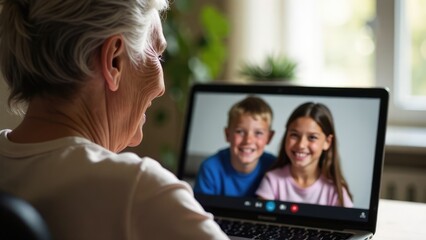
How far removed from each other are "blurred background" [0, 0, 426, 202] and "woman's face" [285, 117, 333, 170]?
1.19 meters

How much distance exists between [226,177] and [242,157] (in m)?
0.06

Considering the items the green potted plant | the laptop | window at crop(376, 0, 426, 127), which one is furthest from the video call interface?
window at crop(376, 0, 426, 127)

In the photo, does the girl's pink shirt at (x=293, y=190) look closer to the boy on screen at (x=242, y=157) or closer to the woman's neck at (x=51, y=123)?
the boy on screen at (x=242, y=157)

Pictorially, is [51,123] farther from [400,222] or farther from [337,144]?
[400,222]

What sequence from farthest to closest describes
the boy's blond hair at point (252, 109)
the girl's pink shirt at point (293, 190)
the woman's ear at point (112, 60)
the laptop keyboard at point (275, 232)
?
the boy's blond hair at point (252, 109), the girl's pink shirt at point (293, 190), the laptop keyboard at point (275, 232), the woman's ear at point (112, 60)

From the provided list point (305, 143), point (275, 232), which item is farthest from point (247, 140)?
point (275, 232)

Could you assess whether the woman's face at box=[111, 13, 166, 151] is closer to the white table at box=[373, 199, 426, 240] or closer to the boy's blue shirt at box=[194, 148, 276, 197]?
the boy's blue shirt at box=[194, 148, 276, 197]

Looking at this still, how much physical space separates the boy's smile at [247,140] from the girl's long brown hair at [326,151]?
47 mm

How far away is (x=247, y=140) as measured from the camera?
151cm

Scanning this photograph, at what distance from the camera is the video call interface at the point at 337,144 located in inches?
55.1

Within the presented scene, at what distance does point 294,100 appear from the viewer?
4.93ft

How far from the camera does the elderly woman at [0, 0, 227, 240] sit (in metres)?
0.88

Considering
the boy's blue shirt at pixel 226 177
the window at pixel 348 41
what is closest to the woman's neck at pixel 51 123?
the boy's blue shirt at pixel 226 177

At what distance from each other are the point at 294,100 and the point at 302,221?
0.88 feet
